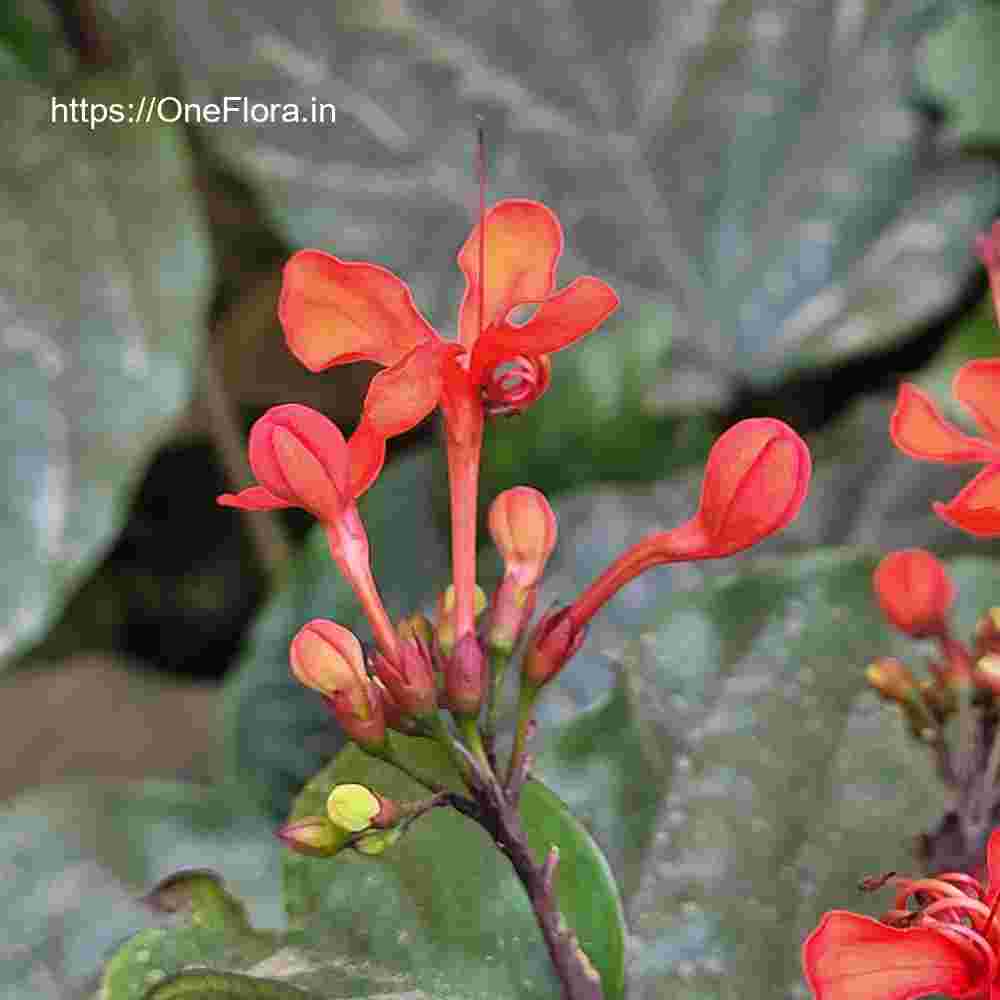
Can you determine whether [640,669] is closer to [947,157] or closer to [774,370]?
[774,370]

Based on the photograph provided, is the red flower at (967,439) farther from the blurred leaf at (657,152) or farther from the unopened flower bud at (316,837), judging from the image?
the blurred leaf at (657,152)

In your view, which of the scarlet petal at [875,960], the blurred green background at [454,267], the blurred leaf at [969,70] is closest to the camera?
the scarlet petal at [875,960]

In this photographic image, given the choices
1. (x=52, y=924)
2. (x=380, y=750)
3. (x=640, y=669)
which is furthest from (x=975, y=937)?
(x=52, y=924)

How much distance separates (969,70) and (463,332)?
2.50 ft

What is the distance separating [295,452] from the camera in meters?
0.41

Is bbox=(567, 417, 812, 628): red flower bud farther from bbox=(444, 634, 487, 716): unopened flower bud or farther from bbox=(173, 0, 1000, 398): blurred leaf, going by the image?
bbox=(173, 0, 1000, 398): blurred leaf

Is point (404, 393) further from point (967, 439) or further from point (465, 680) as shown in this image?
point (967, 439)

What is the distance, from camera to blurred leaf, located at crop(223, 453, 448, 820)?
923 millimetres

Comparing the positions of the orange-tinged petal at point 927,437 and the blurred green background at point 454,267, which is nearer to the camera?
the orange-tinged petal at point 927,437

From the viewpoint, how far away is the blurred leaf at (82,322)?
3.17 feet

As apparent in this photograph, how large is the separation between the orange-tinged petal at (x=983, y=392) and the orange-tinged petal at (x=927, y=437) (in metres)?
0.03

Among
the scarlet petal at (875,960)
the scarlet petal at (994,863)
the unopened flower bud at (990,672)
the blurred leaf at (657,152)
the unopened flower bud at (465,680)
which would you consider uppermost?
the blurred leaf at (657,152)

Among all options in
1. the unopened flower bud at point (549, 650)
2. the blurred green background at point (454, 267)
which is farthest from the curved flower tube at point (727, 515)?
the blurred green background at point (454, 267)

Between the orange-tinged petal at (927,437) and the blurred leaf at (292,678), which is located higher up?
the orange-tinged petal at (927,437)
